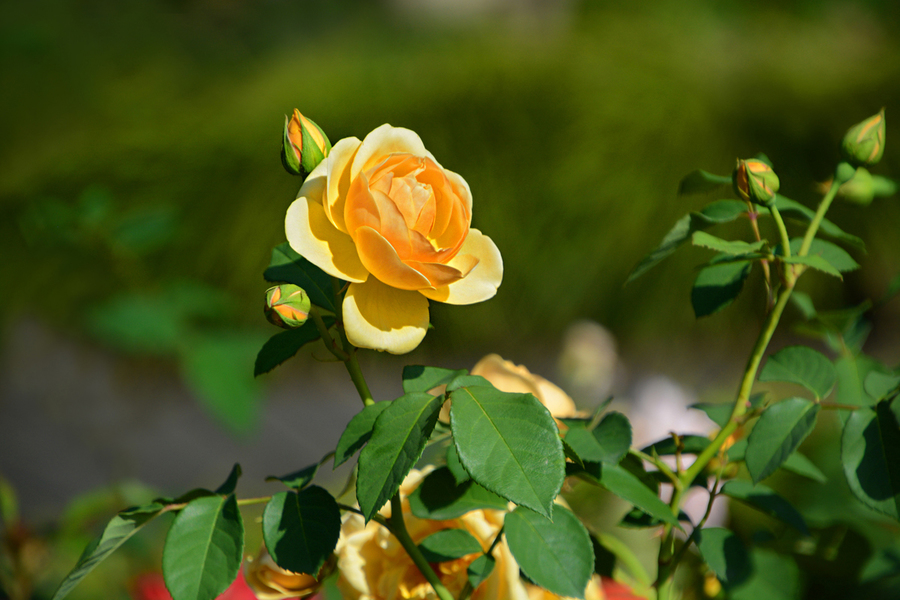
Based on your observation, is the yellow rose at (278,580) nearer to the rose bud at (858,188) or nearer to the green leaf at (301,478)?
the green leaf at (301,478)

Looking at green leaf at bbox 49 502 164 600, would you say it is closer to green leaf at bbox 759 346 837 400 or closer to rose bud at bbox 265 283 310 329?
rose bud at bbox 265 283 310 329

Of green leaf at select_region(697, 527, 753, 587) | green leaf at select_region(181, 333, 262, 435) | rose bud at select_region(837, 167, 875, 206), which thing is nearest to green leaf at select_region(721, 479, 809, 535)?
green leaf at select_region(697, 527, 753, 587)

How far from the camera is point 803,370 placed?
223mm

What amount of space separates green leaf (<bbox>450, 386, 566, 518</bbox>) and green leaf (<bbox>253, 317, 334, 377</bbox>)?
6 cm

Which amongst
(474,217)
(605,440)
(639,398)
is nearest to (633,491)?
(605,440)

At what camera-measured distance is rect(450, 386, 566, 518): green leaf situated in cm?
14

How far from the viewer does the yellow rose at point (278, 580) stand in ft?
0.68

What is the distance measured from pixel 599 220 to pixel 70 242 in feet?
4.65

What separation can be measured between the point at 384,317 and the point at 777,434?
0.40 feet

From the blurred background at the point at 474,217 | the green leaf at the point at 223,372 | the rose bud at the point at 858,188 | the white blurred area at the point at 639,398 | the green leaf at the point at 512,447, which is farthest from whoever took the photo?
the blurred background at the point at 474,217

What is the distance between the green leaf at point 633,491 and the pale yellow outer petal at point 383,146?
11 cm

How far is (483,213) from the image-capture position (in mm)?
1748

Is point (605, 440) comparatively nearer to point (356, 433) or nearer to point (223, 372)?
point (356, 433)

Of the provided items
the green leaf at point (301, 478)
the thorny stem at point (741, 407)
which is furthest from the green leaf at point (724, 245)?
the green leaf at point (301, 478)
